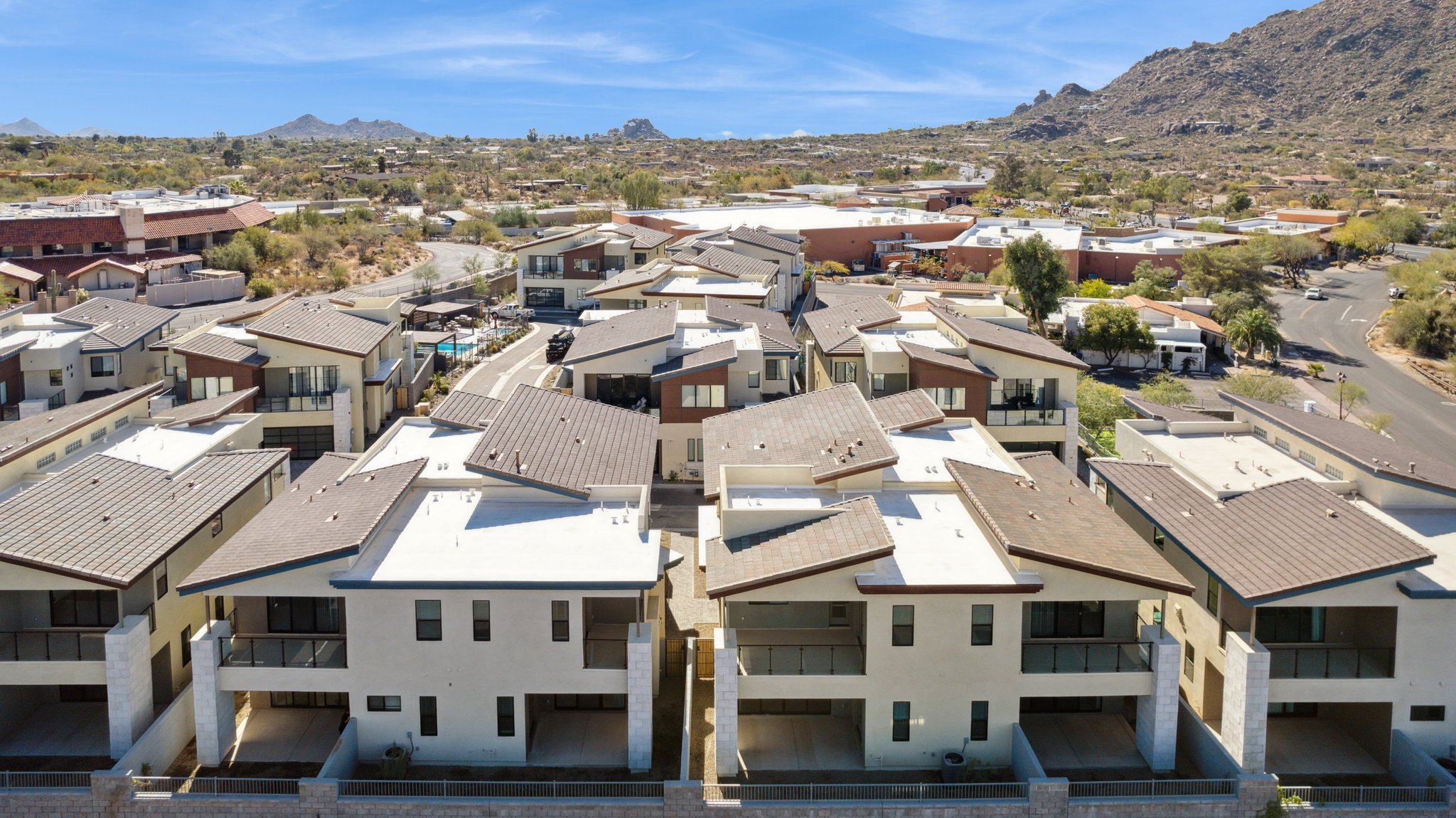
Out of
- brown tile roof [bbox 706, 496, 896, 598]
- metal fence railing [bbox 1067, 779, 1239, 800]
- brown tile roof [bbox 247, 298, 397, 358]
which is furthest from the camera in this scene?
brown tile roof [bbox 247, 298, 397, 358]

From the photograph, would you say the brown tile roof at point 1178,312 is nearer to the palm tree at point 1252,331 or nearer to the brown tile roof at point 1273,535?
the palm tree at point 1252,331

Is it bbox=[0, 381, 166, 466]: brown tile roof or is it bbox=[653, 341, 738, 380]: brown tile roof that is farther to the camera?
bbox=[653, 341, 738, 380]: brown tile roof

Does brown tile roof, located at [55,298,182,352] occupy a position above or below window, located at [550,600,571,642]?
above

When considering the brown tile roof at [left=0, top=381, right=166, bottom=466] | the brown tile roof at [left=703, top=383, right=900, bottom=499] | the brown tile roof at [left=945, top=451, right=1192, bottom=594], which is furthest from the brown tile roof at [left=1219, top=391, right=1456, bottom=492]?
the brown tile roof at [left=0, top=381, right=166, bottom=466]

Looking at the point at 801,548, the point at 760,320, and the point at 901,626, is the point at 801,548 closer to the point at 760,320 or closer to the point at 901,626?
the point at 901,626

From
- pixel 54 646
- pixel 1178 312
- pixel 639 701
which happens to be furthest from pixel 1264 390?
pixel 54 646

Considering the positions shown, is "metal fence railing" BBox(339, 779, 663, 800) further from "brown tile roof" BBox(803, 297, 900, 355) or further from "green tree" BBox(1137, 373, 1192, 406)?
"green tree" BBox(1137, 373, 1192, 406)

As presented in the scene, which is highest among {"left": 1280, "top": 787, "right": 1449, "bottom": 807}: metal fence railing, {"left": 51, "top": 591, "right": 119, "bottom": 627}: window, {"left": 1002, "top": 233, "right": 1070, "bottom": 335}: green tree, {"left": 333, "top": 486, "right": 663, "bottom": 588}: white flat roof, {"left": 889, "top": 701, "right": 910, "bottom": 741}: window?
{"left": 1002, "top": 233, "right": 1070, "bottom": 335}: green tree
